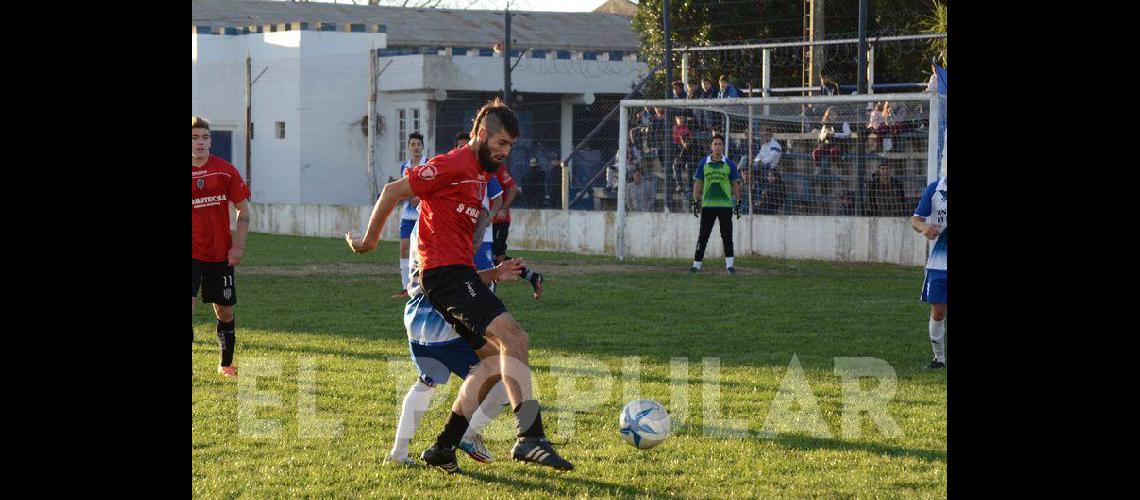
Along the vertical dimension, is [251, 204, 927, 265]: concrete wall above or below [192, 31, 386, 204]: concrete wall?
below

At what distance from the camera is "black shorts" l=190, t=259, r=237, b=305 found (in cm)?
930

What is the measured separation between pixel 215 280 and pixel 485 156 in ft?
12.7

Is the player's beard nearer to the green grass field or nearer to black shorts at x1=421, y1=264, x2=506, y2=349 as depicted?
black shorts at x1=421, y1=264, x2=506, y2=349

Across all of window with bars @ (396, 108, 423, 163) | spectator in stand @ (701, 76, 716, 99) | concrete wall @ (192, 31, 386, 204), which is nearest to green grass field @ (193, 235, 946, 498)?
spectator in stand @ (701, 76, 716, 99)

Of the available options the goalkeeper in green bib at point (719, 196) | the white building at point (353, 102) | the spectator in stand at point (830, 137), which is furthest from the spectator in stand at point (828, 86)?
the white building at point (353, 102)

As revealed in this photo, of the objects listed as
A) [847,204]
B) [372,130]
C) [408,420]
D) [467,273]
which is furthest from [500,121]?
[372,130]

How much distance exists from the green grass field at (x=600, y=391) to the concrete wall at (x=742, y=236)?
3056 millimetres

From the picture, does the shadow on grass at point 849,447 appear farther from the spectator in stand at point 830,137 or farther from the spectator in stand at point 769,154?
the spectator in stand at point 769,154

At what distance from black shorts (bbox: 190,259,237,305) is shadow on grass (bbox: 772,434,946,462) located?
423 cm

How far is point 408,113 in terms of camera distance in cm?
3206

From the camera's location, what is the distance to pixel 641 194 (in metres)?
22.8
